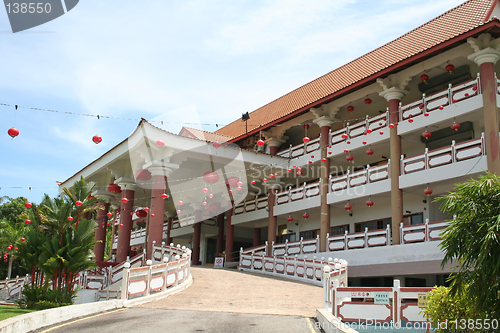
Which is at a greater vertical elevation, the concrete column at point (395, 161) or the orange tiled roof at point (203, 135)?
the orange tiled roof at point (203, 135)

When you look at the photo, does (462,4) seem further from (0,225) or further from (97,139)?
(0,225)

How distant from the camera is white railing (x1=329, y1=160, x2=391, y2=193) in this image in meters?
21.1

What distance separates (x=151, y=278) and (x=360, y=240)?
1038cm

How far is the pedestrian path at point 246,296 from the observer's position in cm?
1270

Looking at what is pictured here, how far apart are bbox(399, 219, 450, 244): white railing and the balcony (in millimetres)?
4305

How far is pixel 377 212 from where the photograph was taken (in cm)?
2353

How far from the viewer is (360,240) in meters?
20.7

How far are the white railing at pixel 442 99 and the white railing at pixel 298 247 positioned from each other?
750cm

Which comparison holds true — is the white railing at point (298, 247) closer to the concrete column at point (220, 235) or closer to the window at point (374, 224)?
the window at point (374, 224)

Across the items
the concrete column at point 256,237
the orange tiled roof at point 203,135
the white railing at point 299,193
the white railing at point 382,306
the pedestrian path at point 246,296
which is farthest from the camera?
the concrete column at point 256,237

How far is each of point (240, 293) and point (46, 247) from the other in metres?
6.61

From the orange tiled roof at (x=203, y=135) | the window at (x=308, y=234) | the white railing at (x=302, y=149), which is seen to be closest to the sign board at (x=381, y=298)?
the white railing at (x=302, y=149)

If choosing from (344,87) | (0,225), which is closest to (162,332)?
(344,87)

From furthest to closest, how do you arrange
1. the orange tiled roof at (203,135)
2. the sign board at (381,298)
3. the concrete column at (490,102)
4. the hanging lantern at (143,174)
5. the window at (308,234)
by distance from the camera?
1. the orange tiled roof at (203,135)
2. the window at (308,234)
3. the hanging lantern at (143,174)
4. the concrete column at (490,102)
5. the sign board at (381,298)
